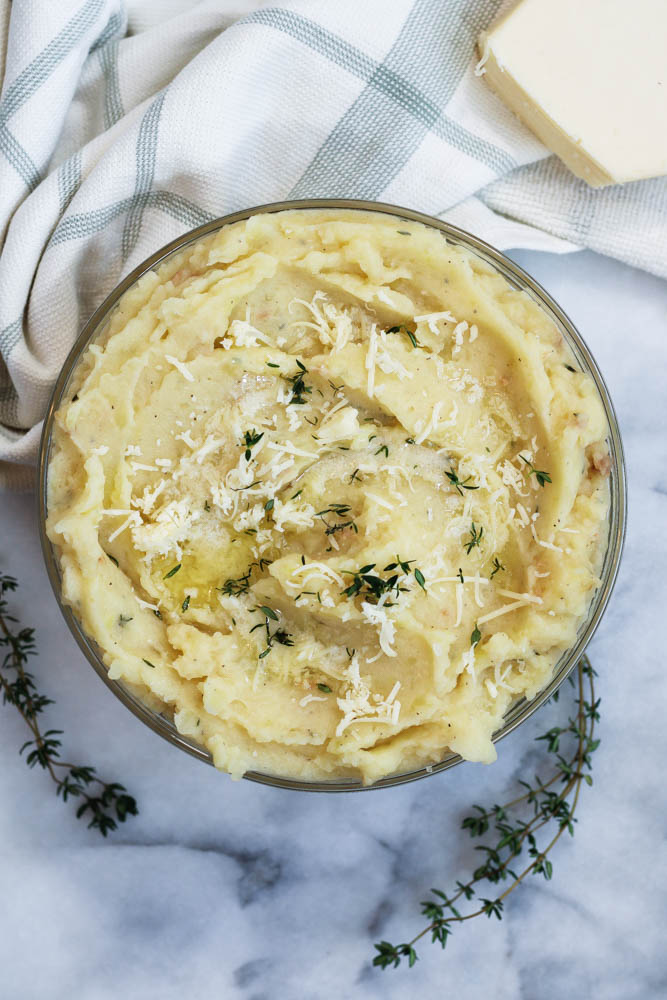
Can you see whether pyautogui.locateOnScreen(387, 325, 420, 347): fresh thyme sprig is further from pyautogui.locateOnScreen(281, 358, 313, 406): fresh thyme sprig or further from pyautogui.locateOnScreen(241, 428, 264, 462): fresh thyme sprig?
pyautogui.locateOnScreen(241, 428, 264, 462): fresh thyme sprig

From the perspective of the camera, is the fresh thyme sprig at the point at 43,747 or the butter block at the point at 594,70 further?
the fresh thyme sprig at the point at 43,747

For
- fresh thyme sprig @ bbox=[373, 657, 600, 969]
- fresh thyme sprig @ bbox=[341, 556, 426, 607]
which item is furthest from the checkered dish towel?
fresh thyme sprig @ bbox=[373, 657, 600, 969]

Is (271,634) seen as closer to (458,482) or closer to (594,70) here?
(458,482)

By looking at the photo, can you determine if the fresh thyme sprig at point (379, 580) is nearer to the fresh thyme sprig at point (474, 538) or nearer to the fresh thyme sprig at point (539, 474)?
the fresh thyme sprig at point (474, 538)

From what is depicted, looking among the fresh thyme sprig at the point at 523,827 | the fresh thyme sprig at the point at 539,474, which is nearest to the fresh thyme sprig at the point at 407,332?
the fresh thyme sprig at the point at 539,474

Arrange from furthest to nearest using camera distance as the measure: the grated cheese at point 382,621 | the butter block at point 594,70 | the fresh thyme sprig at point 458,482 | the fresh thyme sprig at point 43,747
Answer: the fresh thyme sprig at point 43,747
the butter block at point 594,70
the fresh thyme sprig at point 458,482
the grated cheese at point 382,621

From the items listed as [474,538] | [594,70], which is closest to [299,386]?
[474,538]

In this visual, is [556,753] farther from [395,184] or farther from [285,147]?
[285,147]

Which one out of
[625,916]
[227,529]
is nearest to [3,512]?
[227,529]
